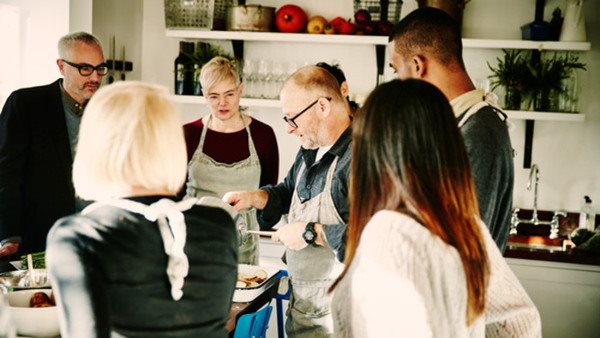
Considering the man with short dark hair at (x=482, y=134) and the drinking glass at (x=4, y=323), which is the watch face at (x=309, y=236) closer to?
the man with short dark hair at (x=482, y=134)

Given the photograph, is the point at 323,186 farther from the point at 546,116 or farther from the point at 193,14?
the point at 193,14

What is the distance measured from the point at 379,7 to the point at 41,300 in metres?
2.99

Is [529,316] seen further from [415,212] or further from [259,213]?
[259,213]

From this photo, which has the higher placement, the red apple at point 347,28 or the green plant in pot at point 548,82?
the red apple at point 347,28

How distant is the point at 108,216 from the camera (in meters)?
1.28

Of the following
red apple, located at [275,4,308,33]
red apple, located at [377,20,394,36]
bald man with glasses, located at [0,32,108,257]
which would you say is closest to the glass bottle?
red apple, located at [275,4,308,33]

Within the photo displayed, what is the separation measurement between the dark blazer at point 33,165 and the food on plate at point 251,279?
3.26ft

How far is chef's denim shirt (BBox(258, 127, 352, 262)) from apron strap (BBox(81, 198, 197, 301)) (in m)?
0.96

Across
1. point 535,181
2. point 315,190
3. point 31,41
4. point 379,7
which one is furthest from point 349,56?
point 315,190

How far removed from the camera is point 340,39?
4.24m

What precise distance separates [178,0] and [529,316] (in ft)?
11.2

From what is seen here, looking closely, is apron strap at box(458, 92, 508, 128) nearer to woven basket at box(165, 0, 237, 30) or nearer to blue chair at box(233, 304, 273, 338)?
blue chair at box(233, 304, 273, 338)

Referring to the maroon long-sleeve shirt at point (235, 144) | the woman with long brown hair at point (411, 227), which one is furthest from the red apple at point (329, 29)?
the woman with long brown hair at point (411, 227)

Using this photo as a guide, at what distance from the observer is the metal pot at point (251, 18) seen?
14.2 feet
